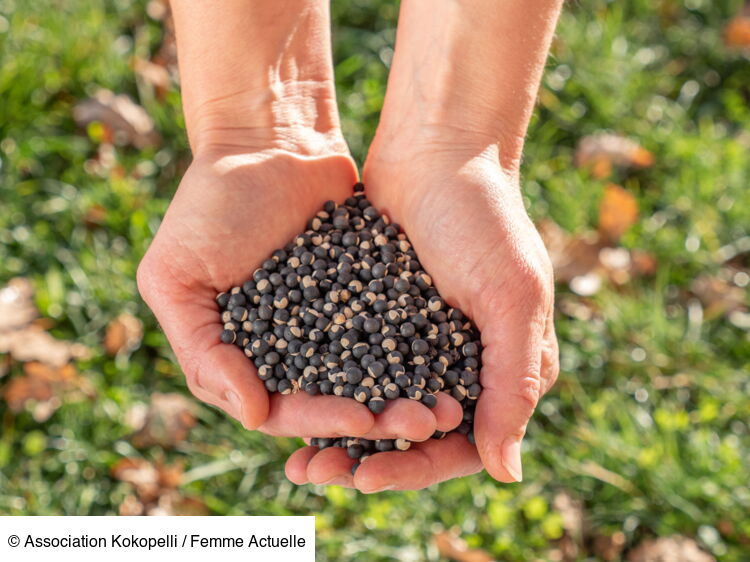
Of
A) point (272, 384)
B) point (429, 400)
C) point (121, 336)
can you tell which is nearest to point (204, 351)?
point (272, 384)

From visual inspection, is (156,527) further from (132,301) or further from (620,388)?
(620,388)

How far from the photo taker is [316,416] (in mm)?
1896

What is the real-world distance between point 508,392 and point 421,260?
1.54 feet

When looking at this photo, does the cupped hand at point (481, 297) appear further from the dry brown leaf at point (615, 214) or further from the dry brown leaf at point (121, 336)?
the dry brown leaf at point (121, 336)

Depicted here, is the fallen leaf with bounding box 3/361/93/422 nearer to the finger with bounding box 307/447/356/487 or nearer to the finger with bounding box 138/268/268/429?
the finger with bounding box 138/268/268/429

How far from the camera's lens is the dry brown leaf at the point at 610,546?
243cm

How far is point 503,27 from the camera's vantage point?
85.7 inches

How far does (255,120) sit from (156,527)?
3.93ft

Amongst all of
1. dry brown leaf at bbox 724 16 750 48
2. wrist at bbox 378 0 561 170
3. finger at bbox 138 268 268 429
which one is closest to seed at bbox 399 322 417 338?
finger at bbox 138 268 268 429

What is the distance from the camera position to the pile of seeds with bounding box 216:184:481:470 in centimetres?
194

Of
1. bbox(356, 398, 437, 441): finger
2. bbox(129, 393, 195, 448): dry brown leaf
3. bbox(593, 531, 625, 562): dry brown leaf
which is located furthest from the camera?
bbox(129, 393, 195, 448): dry brown leaf

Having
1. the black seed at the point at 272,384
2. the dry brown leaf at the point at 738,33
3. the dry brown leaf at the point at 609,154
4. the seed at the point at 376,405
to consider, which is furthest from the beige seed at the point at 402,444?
the dry brown leaf at the point at 738,33

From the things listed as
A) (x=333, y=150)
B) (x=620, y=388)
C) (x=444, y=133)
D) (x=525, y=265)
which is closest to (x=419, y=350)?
(x=525, y=265)

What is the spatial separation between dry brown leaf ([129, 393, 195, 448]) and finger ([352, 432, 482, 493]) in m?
0.90
